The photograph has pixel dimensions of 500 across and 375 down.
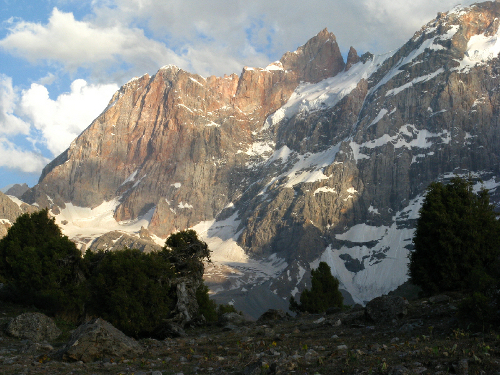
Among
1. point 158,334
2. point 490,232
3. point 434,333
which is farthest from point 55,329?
point 490,232

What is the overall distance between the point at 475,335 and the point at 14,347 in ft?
65.8

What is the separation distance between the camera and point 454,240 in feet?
109

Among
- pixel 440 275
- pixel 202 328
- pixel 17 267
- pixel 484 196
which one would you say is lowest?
pixel 202 328

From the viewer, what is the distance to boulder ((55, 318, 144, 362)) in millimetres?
17859

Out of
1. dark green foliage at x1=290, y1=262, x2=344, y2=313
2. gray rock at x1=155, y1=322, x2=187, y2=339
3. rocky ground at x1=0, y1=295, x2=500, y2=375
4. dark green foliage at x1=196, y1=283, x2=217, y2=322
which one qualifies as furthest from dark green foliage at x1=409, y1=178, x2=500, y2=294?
dark green foliage at x1=290, y1=262, x2=344, y2=313

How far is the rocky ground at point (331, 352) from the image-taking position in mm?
12830

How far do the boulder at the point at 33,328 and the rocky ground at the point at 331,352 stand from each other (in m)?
0.50

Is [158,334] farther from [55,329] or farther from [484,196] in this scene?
[484,196]

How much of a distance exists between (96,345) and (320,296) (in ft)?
163

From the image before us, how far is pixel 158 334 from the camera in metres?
30.7

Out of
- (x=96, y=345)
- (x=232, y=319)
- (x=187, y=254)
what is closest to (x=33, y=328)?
(x=96, y=345)

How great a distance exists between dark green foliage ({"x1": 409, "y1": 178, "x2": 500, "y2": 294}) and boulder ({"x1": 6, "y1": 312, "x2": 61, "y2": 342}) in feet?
87.4

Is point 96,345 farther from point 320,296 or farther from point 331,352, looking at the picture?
point 320,296

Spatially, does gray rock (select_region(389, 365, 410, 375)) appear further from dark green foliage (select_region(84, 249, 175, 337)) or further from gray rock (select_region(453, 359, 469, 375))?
dark green foliage (select_region(84, 249, 175, 337))
